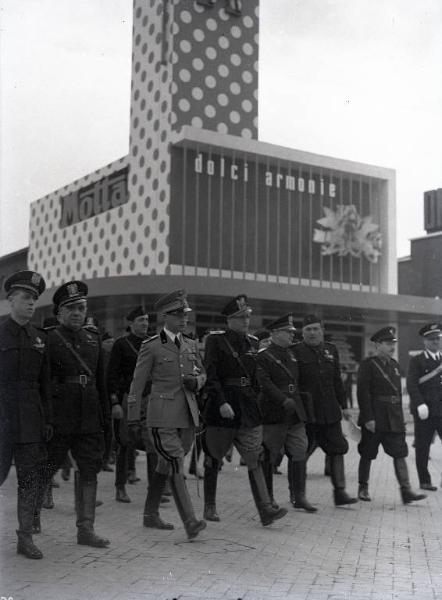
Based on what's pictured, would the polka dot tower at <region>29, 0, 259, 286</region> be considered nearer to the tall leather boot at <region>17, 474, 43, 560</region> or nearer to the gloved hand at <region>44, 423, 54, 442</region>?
the gloved hand at <region>44, 423, 54, 442</region>

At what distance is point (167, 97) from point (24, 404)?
3200cm

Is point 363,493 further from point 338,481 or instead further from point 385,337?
point 385,337

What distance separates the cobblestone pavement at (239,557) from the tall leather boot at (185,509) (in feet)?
0.37

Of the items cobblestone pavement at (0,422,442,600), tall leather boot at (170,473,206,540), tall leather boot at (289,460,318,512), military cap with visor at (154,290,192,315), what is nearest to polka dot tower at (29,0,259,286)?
tall leather boot at (289,460,318,512)

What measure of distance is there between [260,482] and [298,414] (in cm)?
117

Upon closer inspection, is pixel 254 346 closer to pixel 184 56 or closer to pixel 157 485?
pixel 157 485

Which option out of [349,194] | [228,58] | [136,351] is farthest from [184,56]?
[136,351]

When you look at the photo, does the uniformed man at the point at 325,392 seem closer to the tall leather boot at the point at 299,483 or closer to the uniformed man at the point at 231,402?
the tall leather boot at the point at 299,483

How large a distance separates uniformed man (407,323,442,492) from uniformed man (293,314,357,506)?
1761 mm

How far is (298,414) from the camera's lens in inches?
306

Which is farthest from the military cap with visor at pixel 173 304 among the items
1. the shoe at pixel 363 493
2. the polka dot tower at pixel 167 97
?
the polka dot tower at pixel 167 97

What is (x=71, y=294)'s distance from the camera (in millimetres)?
6305

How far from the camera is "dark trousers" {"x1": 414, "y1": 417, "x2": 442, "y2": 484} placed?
961 centimetres

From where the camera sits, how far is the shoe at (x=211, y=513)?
708 centimetres
